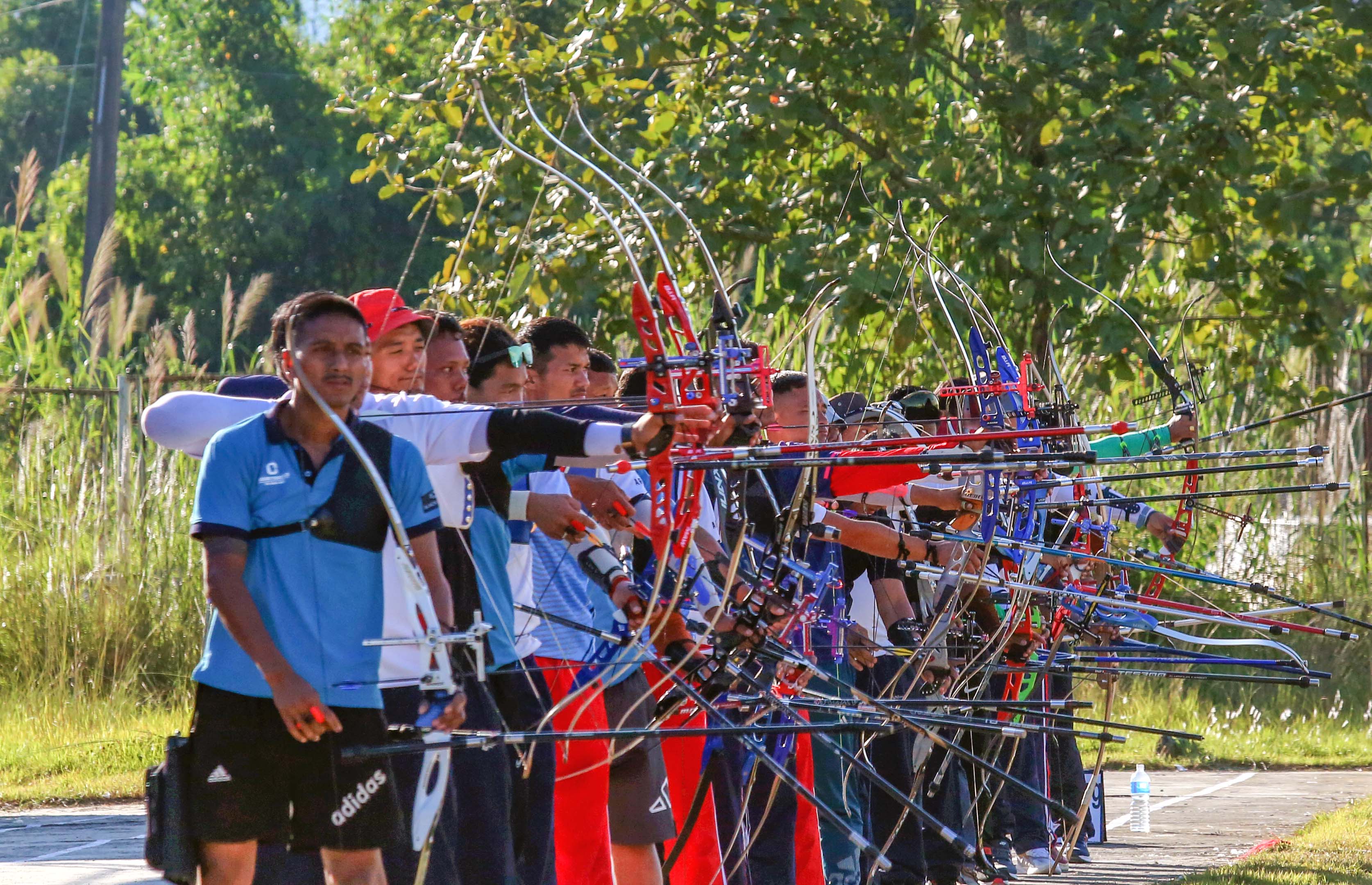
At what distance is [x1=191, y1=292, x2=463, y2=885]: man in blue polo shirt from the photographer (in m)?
2.98

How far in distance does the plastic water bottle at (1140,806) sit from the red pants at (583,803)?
3284 mm

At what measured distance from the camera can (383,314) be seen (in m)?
3.66

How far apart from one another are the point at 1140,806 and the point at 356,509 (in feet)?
14.7

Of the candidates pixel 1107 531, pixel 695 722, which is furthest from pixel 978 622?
pixel 695 722

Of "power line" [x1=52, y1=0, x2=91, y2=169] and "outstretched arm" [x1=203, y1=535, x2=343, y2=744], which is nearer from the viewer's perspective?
"outstretched arm" [x1=203, y1=535, x2=343, y2=744]

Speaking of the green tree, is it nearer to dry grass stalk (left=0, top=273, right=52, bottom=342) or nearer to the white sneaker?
dry grass stalk (left=0, top=273, right=52, bottom=342)

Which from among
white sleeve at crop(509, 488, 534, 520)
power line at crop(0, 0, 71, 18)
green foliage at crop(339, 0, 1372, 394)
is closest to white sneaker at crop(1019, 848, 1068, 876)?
green foliage at crop(339, 0, 1372, 394)

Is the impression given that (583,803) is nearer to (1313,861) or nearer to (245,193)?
(1313,861)

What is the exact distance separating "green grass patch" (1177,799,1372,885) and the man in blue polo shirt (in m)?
3.10

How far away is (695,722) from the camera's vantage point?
454 centimetres

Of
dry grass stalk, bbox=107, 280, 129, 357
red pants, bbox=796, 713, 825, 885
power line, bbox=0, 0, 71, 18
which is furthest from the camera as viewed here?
power line, bbox=0, 0, 71, 18

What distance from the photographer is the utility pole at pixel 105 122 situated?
43.0 ft

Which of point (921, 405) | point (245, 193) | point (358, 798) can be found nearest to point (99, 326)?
point (921, 405)

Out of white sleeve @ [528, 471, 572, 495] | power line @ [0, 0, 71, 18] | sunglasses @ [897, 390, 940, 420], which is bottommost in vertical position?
white sleeve @ [528, 471, 572, 495]
